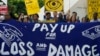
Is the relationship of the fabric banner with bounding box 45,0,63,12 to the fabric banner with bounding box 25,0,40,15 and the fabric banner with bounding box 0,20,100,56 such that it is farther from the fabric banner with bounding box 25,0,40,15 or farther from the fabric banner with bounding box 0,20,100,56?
the fabric banner with bounding box 0,20,100,56

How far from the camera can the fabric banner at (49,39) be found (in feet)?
36.7

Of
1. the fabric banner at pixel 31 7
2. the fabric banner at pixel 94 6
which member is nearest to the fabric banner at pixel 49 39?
the fabric banner at pixel 31 7

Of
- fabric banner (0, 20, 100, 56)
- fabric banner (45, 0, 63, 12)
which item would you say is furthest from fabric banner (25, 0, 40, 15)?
fabric banner (0, 20, 100, 56)

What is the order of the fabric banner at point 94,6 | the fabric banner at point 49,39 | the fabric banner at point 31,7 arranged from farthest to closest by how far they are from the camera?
the fabric banner at point 94,6, the fabric banner at point 31,7, the fabric banner at point 49,39

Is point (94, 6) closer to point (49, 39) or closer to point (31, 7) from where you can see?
point (31, 7)

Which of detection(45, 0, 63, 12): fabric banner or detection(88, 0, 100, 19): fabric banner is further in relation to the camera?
detection(88, 0, 100, 19): fabric banner

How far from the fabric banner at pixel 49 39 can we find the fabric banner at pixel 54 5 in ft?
8.93

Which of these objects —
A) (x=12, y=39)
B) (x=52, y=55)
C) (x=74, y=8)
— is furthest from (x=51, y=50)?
(x=74, y=8)

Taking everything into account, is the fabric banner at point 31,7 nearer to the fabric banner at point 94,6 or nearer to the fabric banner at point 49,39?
the fabric banner at point 94,6

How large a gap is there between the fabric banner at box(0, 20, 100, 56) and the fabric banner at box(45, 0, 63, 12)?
272 cm

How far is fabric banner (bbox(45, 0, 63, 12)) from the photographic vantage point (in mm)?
14062

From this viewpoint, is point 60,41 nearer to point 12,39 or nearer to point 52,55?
point 52,55

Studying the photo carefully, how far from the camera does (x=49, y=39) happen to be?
443 inches

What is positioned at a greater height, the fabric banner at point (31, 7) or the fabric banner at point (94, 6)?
the fabric banner at point (31, 7)
